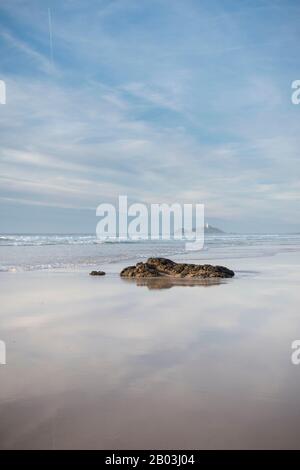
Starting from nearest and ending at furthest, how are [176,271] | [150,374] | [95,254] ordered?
[150,374] → [176,271] → [95,254]

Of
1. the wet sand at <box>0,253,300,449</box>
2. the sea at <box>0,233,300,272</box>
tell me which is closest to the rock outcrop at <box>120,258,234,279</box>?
the sea at <box>0,233,300,272</box>

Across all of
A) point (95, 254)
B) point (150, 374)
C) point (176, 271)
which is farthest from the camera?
point (95, 254)

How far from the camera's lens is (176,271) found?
11.6m

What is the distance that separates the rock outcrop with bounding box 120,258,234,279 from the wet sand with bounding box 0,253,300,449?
3698 millimetres

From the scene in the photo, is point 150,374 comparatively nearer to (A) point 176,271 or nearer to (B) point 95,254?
(A) point 176,271

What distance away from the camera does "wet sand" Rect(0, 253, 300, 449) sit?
8.81ft

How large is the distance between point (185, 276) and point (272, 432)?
8.60 m

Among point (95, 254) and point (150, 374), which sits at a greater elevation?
point (95, 254)

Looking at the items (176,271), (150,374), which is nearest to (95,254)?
(176,271)

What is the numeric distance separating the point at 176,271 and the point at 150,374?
7.95 meters

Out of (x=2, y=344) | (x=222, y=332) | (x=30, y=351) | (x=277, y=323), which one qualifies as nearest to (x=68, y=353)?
(x=30, y=351)

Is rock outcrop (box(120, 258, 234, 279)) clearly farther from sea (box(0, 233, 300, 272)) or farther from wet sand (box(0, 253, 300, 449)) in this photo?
wet sand (box(0, 253, 300, 449))

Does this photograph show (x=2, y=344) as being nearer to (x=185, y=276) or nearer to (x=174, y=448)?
(x=174, y=448)

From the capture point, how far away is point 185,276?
11.3m
